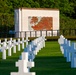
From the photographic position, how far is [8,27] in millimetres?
59469

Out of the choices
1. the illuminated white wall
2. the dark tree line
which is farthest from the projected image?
the dark tree line

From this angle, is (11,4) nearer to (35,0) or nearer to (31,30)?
(35,0)

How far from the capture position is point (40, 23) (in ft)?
183

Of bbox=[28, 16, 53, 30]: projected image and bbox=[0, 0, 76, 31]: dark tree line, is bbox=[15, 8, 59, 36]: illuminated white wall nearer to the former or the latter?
bbox=[28, 16, 53, 30]: projected image

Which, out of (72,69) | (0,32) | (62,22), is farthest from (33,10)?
(72,69)

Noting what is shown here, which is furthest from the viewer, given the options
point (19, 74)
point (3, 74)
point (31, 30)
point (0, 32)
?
point (0, 32)

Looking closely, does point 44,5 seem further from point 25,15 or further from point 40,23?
point 25,15

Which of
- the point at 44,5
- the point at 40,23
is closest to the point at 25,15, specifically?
the point at 40,23

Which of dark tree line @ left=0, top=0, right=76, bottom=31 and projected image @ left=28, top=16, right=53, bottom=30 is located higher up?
dark tree line @ left=0, top=0, right=76, bottom=31

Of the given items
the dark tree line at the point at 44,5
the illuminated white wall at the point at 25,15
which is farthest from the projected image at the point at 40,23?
the dark tree line at the point at 44,5

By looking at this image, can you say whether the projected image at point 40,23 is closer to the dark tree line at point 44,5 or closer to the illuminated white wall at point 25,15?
the illuminated white wall at point 25,15

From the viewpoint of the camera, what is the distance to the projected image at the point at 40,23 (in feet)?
180

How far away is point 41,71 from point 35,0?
64273 mm

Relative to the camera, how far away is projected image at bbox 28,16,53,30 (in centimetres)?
5483
